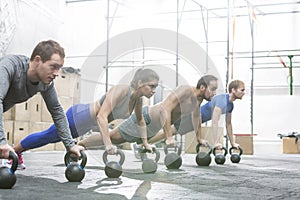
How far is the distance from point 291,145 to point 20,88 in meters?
5.11

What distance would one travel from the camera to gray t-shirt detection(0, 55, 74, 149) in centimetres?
155

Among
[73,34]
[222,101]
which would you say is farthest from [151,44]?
[222,101]

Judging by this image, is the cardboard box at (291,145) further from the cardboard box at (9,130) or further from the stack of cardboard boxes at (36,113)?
the cardboard box at (9,130)

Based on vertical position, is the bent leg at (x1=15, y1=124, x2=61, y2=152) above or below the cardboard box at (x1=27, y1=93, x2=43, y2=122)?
below

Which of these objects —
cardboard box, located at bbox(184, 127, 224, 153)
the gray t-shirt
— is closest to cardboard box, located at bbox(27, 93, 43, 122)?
cardboard box, located at bbox(184, 127, 224, 153)

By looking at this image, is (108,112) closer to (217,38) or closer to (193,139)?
(193,139)

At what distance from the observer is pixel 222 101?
3285 mm

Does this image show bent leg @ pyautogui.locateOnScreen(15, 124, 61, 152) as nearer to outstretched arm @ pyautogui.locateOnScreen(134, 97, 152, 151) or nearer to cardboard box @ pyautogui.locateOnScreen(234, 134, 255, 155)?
outstretched arm @ pyautogui.locateOnScreen(134, 97, 152, 151)

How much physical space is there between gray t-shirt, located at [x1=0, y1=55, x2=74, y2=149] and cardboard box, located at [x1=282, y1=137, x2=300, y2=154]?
488 centimetres

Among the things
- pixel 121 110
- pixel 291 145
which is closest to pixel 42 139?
pixel 121 110

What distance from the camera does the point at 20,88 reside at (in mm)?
1719

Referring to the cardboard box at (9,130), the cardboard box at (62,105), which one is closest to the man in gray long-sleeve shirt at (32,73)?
the cardboard box at (9,130)

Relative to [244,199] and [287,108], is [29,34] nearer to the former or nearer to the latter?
[287,108]

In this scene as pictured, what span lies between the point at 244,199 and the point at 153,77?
1030 mm
